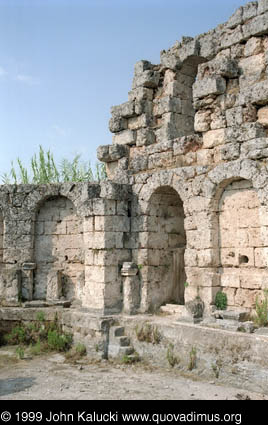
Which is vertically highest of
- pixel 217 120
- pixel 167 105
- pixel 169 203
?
pixel 167 105

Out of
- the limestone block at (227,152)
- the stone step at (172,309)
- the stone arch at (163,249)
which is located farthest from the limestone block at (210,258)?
the limestone block at (227,152)

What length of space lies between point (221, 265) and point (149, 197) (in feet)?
7.26

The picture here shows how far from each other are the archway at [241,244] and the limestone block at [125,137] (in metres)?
3.22

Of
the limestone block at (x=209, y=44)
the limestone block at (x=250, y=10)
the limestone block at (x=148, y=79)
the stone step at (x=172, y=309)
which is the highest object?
the limestone block at (x=250, y=10)

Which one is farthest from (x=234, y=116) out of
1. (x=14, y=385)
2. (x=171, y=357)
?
(x=14, y=385)

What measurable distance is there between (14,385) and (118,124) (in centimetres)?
643

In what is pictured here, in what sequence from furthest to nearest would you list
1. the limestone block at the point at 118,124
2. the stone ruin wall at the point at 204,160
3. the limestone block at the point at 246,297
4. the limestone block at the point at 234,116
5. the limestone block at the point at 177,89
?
the limestone block at the point at 118,124, the limestone block at the point at 177,89, the limestone block at the point at 234,116, the stone ruin wall at the point at 204,160, the limestone block at the point at 246,297

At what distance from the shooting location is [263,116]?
27.0 ft

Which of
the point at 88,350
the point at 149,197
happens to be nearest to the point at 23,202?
the point at 149,197

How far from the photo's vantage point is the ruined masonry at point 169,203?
8195mm

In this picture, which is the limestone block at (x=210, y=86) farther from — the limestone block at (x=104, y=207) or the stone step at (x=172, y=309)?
the stone step at (x=172, y=309)

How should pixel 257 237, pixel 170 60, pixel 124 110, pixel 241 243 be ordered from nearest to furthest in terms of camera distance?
pixel 257 237 < pixel 241 243 < pixel 170 60 < pixel 124 110

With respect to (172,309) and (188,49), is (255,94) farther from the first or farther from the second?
(172,309)
